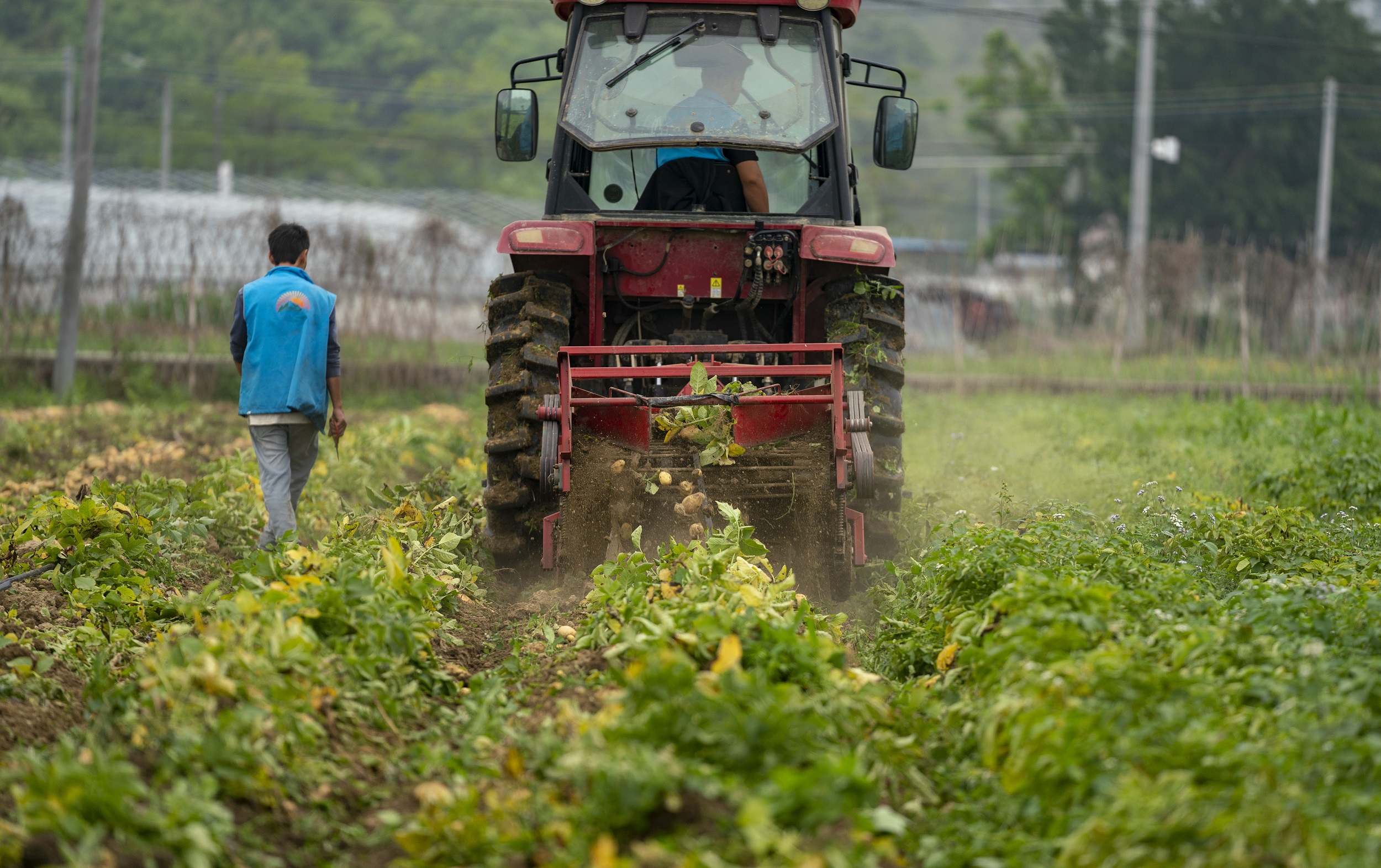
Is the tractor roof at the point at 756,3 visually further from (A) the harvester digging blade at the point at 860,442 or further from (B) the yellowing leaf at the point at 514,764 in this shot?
(B) the yellowing leaf at the point at 514,764

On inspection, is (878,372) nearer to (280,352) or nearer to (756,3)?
(756,3)

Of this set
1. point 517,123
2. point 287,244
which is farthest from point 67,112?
point 287,244

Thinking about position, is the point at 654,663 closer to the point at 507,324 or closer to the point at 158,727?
the point at 158,727

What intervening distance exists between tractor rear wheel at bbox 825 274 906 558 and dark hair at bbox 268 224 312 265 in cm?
271

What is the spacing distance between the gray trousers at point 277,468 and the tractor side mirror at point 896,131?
3.45 metres

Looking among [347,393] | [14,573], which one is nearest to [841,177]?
[14,573]

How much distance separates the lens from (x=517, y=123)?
22.9 ft

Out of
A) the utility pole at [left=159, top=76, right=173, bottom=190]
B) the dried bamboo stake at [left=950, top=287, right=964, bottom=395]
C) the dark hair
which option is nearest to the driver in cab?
the dark hair

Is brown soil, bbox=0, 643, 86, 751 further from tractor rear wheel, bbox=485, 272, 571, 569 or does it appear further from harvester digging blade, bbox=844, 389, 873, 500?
harvester digging blade, bbox=844, 389, 873, 500

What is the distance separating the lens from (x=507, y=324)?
6355mm

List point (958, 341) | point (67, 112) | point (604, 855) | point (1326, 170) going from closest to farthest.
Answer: point (604, 855) → point (958, 341) → point (1326, 170) → point (67, 112)

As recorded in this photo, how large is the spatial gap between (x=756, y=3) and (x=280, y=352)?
3.04 m

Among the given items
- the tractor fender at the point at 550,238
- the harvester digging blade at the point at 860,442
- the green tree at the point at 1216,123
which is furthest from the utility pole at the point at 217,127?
the harvester digging blade at the point at 860,442

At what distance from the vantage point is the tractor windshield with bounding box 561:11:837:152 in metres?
6.45
